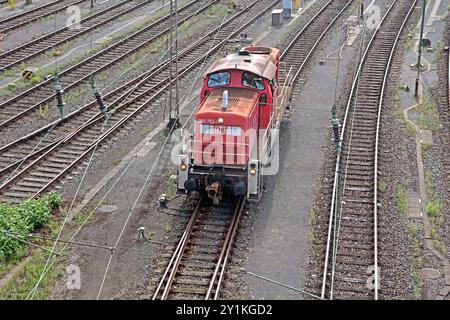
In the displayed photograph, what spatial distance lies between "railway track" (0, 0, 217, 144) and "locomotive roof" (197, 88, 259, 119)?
766 cm

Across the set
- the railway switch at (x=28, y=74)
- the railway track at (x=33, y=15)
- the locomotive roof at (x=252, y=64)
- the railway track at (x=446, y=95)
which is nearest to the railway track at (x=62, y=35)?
the railway switch at (x=28, y=74)

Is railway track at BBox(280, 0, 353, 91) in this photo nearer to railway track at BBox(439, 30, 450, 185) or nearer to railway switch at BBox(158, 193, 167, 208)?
railway track at BBox(439, 30, 450, 185)

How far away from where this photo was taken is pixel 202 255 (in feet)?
51.7

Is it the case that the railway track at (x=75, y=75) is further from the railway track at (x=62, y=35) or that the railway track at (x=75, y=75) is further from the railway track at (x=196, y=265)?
the railway track at (x=196, y=265)

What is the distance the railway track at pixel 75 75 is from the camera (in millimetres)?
23594

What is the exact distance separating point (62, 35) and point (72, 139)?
13.4 metres

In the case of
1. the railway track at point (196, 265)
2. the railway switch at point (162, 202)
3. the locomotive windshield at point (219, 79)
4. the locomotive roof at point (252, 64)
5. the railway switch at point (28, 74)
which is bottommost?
the railway track at point (196, 265)

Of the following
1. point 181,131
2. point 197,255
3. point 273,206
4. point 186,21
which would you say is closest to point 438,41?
point 186,21

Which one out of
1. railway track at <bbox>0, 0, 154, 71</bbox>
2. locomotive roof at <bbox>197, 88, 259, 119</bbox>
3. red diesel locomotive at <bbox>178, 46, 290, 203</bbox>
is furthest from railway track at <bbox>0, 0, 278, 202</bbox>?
railway track at <bbox>0, 0, 154, 71</bbox>

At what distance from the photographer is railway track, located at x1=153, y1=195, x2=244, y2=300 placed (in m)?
14.3

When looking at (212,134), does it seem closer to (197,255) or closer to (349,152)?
(197,255)

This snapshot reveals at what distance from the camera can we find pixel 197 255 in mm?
15766

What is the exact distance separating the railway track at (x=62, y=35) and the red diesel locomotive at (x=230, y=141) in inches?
552

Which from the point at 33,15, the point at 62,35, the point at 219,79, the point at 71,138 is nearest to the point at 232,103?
the point at 219,79
